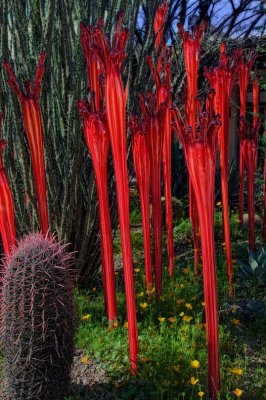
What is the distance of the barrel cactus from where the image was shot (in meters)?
2.33

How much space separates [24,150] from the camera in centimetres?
356

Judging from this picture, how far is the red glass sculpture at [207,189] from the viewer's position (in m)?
2.35

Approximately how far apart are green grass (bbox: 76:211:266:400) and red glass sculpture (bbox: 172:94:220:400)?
0.89 ft

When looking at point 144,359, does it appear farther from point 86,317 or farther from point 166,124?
point 166,124

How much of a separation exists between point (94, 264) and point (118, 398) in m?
1.64

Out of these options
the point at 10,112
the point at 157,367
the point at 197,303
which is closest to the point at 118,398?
the point at 157,367

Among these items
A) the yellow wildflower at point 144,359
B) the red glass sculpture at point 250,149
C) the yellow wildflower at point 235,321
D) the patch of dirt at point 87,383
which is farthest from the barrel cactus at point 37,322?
the red glass sculpture at point 250,149

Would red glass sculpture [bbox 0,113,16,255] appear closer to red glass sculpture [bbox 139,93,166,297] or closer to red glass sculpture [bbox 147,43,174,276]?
red glass sculpture [bbox 139,93,166,297]

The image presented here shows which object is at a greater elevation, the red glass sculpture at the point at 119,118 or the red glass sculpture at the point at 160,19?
the red glass sculpture at the point at 160,19

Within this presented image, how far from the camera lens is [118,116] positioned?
2.54 m

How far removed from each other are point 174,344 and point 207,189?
3.28 feet

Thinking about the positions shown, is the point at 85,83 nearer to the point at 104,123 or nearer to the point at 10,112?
the point at 10,112

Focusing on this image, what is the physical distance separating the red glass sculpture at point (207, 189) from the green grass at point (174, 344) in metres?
0.27

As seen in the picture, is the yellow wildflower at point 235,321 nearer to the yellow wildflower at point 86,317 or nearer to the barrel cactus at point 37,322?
the yellow wildflower at point 86,317
